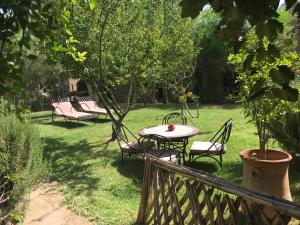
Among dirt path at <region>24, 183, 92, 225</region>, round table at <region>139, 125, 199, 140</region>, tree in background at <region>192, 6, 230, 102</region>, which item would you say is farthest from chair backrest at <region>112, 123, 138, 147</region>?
tree in background at <region>192, 6, 230, 102</region>

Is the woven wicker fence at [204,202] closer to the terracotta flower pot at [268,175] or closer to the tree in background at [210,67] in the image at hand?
the terracotta flower pot at [268,175]

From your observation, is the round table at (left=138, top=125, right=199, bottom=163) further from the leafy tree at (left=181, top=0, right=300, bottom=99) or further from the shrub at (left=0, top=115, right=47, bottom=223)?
the leafy tree at (left=181, top=0, right=300, bottom=99)

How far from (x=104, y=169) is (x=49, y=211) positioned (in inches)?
90.6

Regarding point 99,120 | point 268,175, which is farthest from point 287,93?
point 99,120

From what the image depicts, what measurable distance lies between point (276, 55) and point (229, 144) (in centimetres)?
835

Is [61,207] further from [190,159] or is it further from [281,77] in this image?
[281,77]

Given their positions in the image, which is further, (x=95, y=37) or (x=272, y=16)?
(x=95, y=37)

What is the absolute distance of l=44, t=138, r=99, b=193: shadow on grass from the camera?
23.7 ft

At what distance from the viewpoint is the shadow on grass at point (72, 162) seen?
723cm

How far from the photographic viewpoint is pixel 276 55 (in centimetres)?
128

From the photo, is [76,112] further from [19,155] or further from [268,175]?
[268,175]

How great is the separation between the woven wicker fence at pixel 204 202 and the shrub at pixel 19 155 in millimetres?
1405

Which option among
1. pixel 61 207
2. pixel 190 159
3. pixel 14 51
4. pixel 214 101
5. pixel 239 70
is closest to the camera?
pixel 14 51

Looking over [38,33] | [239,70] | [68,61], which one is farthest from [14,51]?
[68,61]
